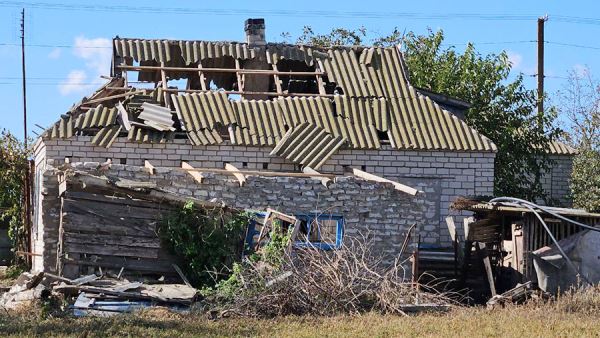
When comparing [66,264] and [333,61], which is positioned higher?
[333,61]

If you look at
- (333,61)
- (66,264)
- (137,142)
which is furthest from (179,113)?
(66,264)

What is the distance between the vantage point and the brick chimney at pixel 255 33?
79.8 ft

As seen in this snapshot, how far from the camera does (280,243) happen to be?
16.3 metres

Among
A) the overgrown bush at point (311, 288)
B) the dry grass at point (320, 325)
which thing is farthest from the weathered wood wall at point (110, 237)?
the dry grass at point (320, 325)

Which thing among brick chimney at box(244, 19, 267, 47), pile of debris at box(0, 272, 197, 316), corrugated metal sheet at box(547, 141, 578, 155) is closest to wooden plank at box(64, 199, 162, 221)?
pile of debris at box(0, 272, 197, 316)

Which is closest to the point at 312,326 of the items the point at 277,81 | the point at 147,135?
the point at 147,135

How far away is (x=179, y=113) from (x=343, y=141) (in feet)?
12.3

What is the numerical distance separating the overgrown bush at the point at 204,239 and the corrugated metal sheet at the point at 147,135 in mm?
4422

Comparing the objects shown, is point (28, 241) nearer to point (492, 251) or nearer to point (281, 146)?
point (281, 146)

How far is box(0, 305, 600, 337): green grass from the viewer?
12.7 meters

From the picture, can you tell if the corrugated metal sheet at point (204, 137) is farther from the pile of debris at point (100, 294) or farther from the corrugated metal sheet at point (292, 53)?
the pile of debris at point (100, 294)

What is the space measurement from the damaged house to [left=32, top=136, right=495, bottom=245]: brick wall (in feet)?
0.09

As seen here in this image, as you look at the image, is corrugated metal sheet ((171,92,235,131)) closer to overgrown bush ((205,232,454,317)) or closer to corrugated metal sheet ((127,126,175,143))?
corrugated metal sheet ((127,126,175,143))

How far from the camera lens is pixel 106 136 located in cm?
2084
